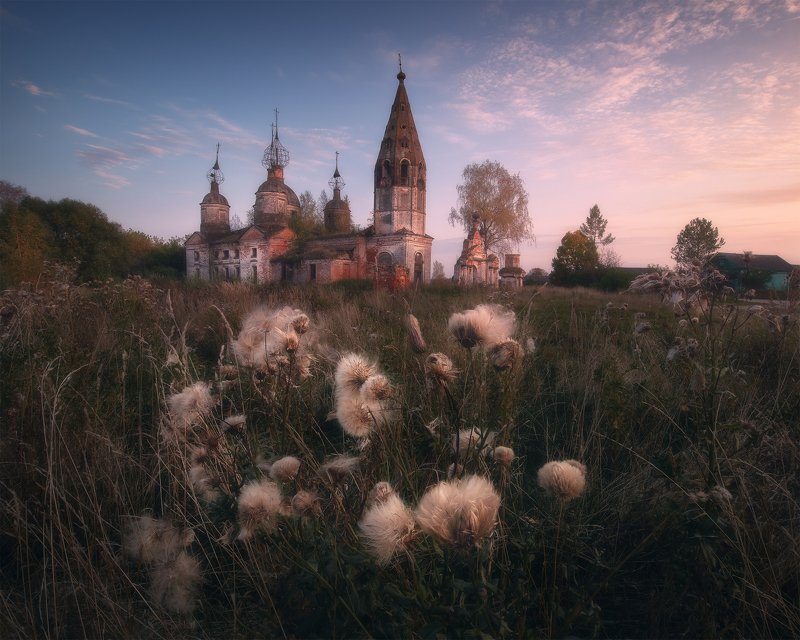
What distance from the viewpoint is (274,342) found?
2.31 metres

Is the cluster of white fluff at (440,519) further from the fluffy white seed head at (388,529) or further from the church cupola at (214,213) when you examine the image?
the church cupola at (214,213)

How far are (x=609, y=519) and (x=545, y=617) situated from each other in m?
0.97

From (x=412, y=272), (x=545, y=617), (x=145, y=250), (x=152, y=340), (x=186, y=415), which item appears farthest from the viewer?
(x=145, y=250)

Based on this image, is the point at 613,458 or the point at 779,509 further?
the point at 613,458

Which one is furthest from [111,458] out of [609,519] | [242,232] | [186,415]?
[242,232]

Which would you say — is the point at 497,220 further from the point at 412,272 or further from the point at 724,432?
the point at 724,432

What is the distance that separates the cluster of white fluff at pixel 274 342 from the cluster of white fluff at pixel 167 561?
2.70ft

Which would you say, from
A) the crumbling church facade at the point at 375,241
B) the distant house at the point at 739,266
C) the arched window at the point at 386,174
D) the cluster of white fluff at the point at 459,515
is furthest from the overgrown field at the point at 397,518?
the arched window at the point at 386,174

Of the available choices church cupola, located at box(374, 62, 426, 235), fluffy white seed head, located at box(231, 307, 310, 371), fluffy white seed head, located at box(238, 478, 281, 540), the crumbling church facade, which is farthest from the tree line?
fluffy white seed head, located at box(238, 478, 281, 540)

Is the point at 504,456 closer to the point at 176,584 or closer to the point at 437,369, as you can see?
the point at 437,369

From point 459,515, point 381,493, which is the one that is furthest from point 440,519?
point 381,493

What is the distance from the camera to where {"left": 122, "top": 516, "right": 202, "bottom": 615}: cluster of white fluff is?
178 centimetres

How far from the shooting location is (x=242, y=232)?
4231 cm

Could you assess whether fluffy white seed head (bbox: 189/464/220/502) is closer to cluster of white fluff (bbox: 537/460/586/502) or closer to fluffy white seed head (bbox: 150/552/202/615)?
fluffy white seed head (bbox: 150/552/202/615)
